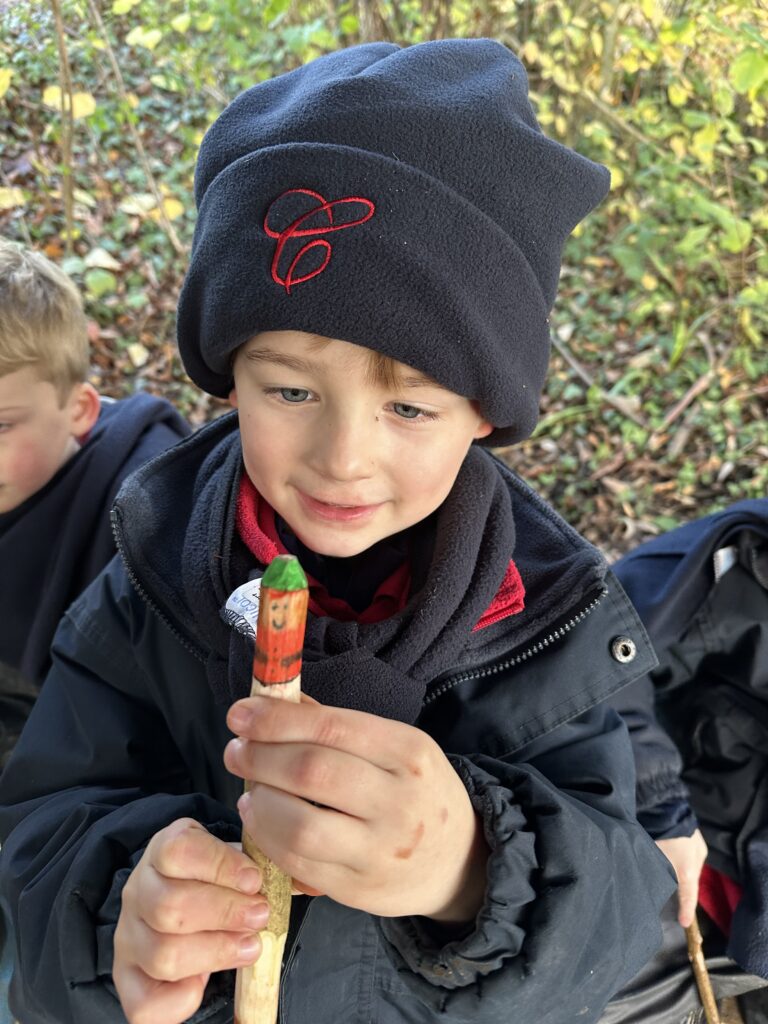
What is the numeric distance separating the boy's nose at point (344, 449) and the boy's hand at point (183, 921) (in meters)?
0.57

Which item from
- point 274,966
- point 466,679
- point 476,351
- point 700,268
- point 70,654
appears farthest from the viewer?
point 700,268

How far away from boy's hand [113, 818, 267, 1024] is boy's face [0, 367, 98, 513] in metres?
1.40

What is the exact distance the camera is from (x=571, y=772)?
5.53 ft

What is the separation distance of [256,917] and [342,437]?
687 mm

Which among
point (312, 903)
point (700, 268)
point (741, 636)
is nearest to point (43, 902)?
point (312, 903)

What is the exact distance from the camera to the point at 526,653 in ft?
5.57

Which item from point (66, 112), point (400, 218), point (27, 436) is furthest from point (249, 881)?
point (66, 112)

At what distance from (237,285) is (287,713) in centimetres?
68

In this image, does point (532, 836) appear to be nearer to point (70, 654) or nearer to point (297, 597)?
point (297, 597)

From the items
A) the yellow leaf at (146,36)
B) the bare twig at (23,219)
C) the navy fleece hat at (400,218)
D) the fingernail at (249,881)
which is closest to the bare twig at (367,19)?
the yellow leaf at (146,36)

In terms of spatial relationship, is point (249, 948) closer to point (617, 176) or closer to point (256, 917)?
point (256, 917)

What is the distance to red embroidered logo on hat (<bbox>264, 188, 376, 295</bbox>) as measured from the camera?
1.35 m

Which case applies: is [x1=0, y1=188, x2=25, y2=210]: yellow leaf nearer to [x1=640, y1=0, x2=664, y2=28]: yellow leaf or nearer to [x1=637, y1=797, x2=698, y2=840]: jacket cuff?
[x1=640, y1=0, x2=664, y2=28]: yellow leaf

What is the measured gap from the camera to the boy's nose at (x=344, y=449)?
1.39 metres
